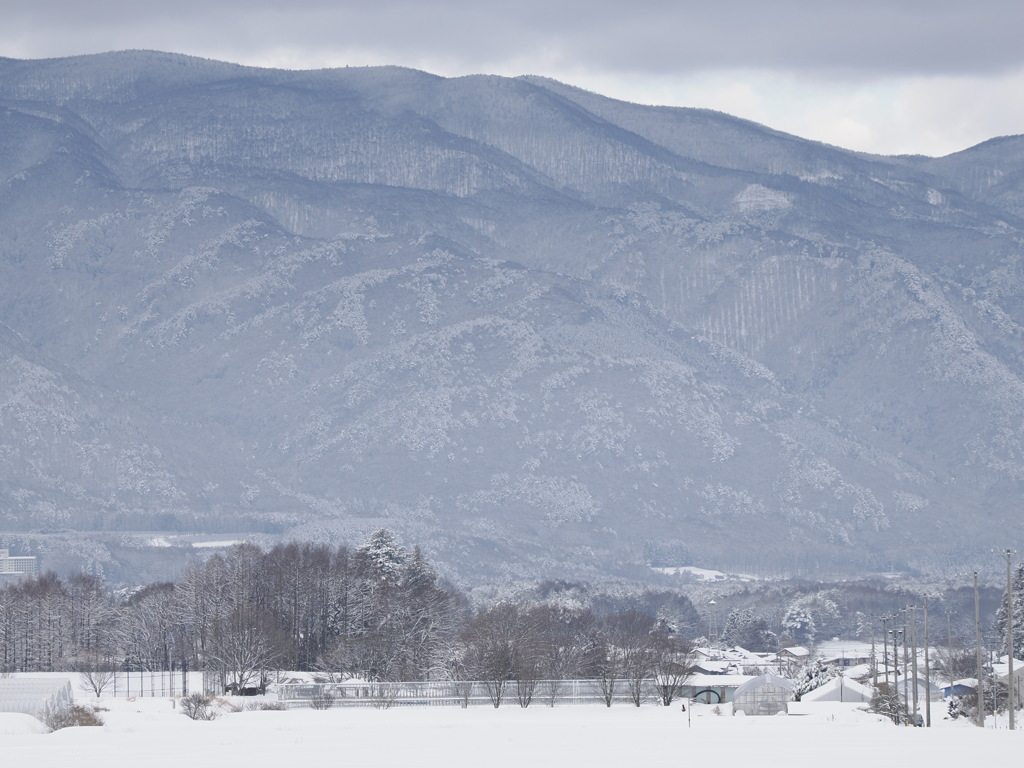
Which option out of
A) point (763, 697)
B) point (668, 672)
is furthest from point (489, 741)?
point (668, 672)

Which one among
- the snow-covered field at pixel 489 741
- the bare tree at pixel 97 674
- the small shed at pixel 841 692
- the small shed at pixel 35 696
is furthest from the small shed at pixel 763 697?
the small shed at pixel 35 696

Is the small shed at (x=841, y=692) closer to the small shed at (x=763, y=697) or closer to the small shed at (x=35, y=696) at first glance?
the small shed at (x=763, y=697)

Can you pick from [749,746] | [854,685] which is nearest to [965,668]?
[854,685]

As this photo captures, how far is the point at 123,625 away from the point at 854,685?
6604cm

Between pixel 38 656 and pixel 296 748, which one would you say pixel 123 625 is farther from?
pixel 296 748

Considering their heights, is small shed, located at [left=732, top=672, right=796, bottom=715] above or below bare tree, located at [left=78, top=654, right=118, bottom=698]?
below

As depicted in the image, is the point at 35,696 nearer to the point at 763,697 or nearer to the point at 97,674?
the point at 97,674

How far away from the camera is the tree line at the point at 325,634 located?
148 metres

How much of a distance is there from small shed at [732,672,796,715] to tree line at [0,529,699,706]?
16.4 feet

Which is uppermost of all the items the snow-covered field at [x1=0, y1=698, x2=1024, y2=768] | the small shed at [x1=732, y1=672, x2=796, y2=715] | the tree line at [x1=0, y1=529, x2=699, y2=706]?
the tree line at [x1=0, y1=529, x2=699, y2=706]

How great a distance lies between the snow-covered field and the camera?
72.8 meters

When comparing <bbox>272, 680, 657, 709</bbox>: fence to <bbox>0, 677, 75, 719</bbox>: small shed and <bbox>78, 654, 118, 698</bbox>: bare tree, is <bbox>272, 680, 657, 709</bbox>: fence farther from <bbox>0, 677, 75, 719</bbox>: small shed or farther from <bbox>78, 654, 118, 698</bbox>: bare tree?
<bbox>0, 677, 75, 719</bbox>: small shed

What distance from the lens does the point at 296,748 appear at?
81000 millimetres

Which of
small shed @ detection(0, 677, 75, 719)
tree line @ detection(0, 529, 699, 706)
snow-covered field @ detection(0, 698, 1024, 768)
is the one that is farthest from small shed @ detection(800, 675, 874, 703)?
small shed @ detection(0, 677, 75, 719)
